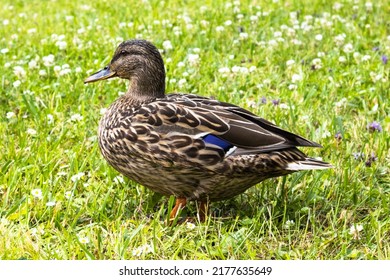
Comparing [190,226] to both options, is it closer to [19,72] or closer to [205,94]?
[205,94]

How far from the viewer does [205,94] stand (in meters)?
6.93

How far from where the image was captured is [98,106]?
6781mm

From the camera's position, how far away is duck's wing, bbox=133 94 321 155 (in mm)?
4824

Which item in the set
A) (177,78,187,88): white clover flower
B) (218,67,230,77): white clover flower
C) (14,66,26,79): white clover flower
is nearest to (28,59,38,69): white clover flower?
(14,66,26,79): white clover flower

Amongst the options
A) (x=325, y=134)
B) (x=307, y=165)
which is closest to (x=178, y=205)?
(x=307, y=165)

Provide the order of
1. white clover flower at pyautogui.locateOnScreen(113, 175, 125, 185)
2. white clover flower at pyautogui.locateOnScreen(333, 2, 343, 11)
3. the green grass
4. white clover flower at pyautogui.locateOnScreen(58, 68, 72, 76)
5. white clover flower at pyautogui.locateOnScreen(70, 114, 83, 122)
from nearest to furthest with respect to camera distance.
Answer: the green grass → white clover flower at pyautogui.locateOnScreen(113, 175, 125, 185) → white clover flower at pyautogui.locateOnScreen(70, 114, 83, 122) → white clover flower at pyautogui.locateOnScreen(58, 68, 72, 76) → white clover flower at pyautogui.locateOnScreen(333, 2, 343, 11)

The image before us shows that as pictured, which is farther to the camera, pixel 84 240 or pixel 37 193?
pixel 37 193

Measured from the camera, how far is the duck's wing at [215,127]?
4.82 meters

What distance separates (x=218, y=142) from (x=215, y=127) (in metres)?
0.11

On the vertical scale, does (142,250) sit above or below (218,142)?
below

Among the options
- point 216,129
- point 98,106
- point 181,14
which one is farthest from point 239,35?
point 216,129

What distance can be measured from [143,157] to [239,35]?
3.77m

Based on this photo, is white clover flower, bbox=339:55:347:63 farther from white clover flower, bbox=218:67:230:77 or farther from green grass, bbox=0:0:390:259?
white clover flower, bbox=218:67:230:77

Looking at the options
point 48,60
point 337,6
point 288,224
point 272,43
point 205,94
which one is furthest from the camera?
point 337,6
